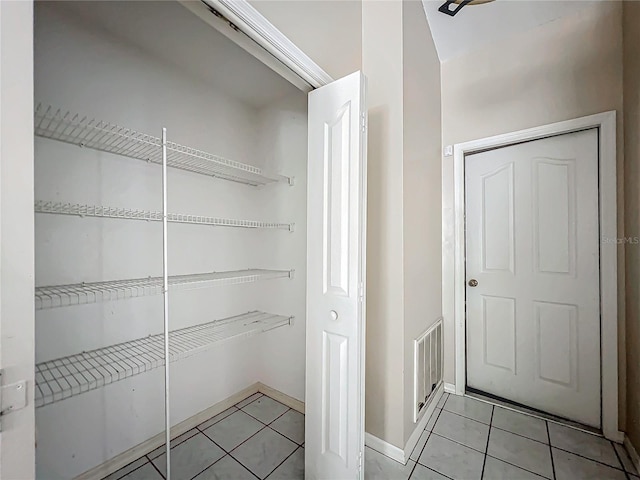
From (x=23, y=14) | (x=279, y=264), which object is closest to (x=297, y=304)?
(x=279, y=264)

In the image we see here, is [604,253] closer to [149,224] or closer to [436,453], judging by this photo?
[436,453]

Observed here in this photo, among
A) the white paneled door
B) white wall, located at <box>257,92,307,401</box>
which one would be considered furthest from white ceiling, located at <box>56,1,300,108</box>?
the white paneled door

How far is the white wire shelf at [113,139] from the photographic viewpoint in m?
1.12

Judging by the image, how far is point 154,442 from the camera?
1581 mm

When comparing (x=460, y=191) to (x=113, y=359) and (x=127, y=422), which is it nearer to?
(x=113, y=359)

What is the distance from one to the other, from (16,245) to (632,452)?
9.22 feet

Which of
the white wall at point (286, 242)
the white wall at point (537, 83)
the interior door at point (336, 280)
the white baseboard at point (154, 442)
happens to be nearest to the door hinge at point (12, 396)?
the interior door at point (336, 280)

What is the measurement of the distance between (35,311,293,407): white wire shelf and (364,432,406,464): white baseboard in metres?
0.89

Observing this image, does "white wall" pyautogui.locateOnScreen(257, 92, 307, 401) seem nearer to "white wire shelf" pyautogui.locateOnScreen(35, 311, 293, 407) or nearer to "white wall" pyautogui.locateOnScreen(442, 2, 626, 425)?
"white wire shelf" pyautogui.locateOnScreen(35, 311, 293, 407)

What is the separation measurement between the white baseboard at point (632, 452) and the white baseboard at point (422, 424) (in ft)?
3.32

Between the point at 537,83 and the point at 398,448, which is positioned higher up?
the point at 537,83

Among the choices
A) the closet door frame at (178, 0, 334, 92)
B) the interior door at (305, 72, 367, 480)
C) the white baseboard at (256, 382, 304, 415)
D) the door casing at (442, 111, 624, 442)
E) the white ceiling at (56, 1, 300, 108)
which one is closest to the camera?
the closet door frame at (178, 0, 334, 92)

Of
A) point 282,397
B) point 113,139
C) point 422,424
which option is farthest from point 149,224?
point 422,424

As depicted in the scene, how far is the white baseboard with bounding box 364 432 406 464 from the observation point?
4.91ft
